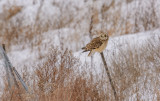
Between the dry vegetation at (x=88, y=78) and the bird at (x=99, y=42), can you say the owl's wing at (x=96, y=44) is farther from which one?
the dry vegetation at (x=88, y=78)

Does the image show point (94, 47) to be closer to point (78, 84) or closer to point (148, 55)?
point (78, 84)

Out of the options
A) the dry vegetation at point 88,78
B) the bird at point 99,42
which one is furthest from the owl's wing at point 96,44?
the dry vegetation at point 88,78

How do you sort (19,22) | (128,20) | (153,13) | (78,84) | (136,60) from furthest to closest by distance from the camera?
(19,22) < (128,20) < (153,13) < (136,60) < (78,84)

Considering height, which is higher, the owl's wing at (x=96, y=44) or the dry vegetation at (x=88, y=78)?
the owl's wing at (x=96, y=44)

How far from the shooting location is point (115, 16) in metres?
7.11

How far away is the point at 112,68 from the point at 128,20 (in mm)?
3279

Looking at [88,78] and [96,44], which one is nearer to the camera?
[96,44]

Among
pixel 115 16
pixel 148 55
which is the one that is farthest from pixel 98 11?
pixel 148 55

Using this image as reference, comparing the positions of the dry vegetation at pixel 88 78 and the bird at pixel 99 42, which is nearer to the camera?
the bird at pixel 99 42

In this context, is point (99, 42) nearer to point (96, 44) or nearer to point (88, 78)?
point (96, 44)

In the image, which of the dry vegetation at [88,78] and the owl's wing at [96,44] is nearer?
the owl's wing at [96,44]

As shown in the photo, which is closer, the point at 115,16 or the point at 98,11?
the point at 115,16

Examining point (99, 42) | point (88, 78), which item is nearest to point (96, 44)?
point (99, 42)

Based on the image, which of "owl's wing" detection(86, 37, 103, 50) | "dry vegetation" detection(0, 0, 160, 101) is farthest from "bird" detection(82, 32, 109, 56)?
"dry vegetation" detection(0, 0, 160, 101)
